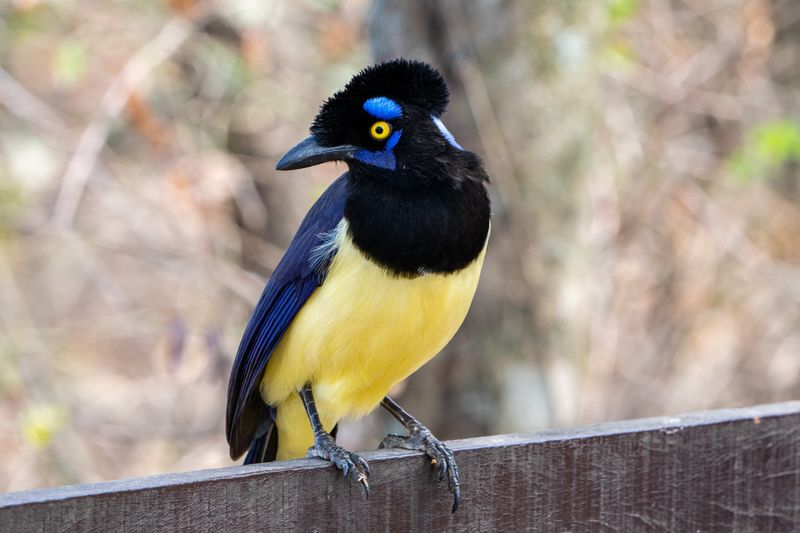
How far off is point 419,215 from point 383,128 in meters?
0.24

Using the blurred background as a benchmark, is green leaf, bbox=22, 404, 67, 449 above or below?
below

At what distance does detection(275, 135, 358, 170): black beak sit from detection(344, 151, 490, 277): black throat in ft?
0.24

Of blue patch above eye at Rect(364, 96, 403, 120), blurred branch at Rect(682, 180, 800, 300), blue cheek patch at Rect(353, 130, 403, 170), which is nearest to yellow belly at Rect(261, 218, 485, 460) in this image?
blue cheek patch at Rect(353, 130, 403, 170)

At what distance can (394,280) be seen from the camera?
279cm

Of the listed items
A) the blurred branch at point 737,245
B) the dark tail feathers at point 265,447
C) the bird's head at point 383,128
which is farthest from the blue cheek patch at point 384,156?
the blurred branch at point 737,245

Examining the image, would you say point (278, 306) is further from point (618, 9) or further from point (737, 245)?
point (737, 245)

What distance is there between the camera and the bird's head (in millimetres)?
2824

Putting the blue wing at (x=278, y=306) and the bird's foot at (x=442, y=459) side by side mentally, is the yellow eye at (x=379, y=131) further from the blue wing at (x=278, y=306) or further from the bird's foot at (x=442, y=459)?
the bird's foot at (x=442, y=459)

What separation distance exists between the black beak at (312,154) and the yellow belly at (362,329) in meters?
0.21

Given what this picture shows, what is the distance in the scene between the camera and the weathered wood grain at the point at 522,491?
1.99 m

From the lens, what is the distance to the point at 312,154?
284 centimetres

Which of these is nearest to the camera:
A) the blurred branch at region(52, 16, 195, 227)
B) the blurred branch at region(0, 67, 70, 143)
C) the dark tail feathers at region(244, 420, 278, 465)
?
the dark tail feathers at region(244, 420, 278, 465)

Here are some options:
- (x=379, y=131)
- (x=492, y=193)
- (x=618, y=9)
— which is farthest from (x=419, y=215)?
(x=618, y=9)

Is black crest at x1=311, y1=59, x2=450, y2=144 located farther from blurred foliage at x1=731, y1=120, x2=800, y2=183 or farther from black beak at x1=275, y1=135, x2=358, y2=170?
blurred foliage at x1=731, y1=120, x2=800, y2=183
